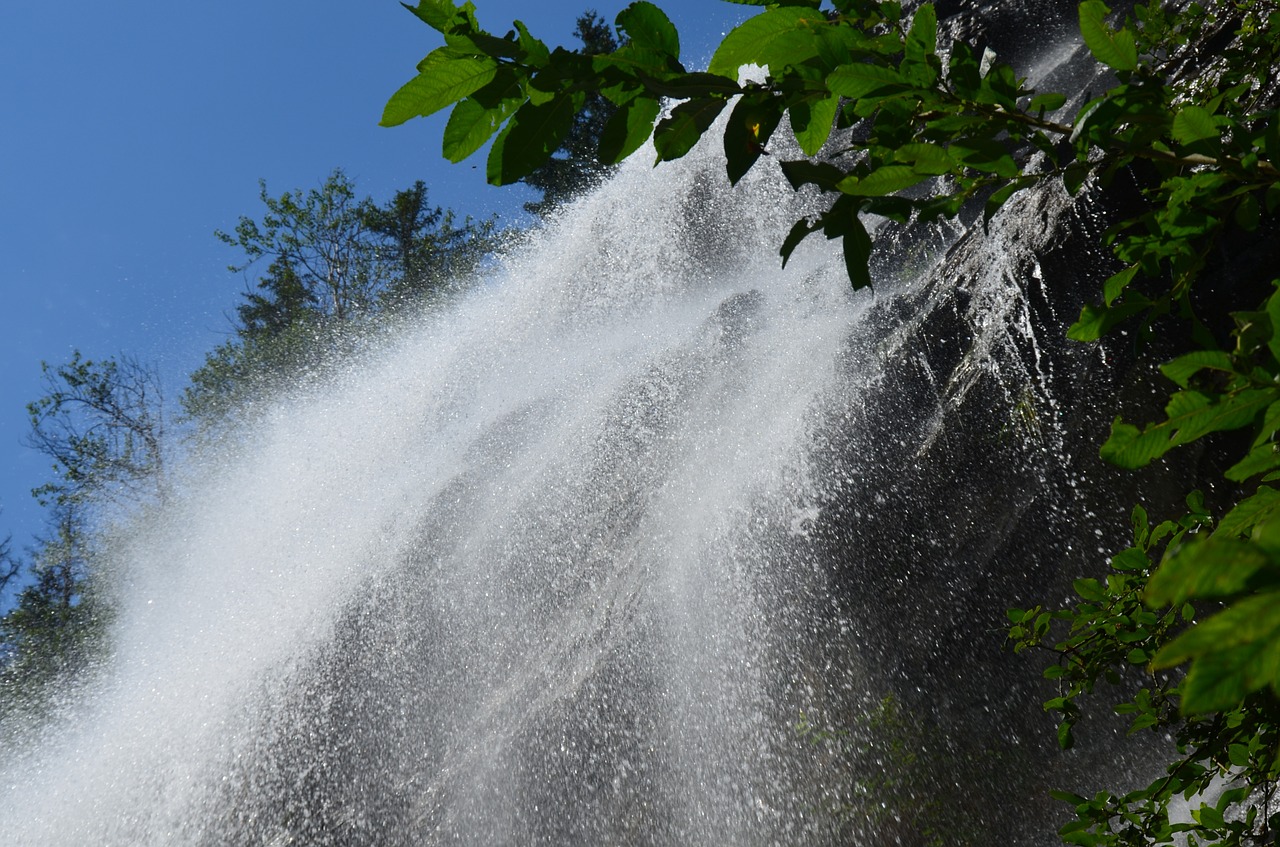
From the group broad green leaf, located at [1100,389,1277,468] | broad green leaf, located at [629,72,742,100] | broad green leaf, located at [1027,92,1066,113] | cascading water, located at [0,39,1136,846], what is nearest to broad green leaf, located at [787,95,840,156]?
broad green leaf, located at [629,72,742,100]

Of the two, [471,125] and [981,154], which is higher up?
[471,125]

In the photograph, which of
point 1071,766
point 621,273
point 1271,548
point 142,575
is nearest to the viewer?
point 1271,548

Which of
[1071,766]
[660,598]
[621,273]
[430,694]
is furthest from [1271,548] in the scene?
[621,273]

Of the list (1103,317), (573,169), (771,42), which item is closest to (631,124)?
(771,42)

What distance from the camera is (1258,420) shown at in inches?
33.2

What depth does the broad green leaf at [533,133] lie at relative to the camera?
0.90 metres

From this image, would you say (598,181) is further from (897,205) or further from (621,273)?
(897,205)

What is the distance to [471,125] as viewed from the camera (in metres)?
0.91

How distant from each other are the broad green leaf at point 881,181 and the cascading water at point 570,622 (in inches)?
233

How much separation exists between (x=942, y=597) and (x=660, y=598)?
2.43 meters

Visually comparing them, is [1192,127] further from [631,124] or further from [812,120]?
[631,124]

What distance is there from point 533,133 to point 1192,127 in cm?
79

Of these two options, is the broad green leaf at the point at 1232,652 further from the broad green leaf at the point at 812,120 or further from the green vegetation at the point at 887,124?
the broad green leaf at the point at 812,120

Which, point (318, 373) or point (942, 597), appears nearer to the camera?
point (942, 597)
